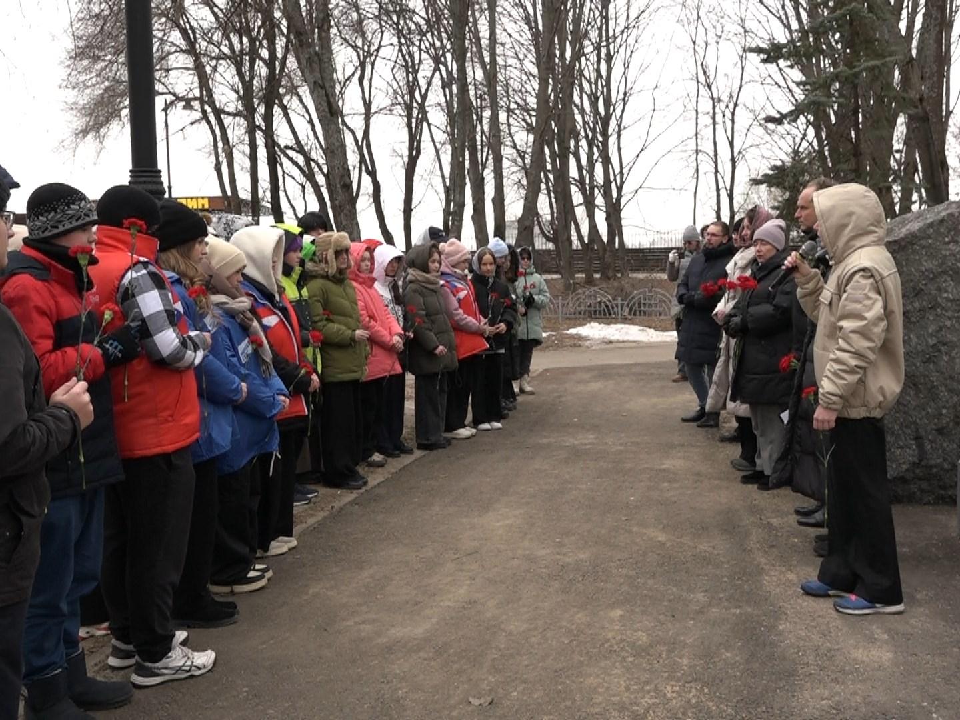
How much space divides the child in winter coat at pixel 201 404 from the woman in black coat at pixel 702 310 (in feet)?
17.1

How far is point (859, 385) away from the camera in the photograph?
4.70m

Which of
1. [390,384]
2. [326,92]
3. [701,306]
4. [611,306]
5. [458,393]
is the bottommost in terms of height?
[458,393]

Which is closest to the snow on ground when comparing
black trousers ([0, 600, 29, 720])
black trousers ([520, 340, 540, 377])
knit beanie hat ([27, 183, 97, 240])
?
black trousers ([520, 340, 540, 377])

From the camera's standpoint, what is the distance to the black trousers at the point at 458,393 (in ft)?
33.1

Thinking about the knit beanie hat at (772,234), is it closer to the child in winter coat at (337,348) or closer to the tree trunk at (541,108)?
the child in winter coat at (337,348)

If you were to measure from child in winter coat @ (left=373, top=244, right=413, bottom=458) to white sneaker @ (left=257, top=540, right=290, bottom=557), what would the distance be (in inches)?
112

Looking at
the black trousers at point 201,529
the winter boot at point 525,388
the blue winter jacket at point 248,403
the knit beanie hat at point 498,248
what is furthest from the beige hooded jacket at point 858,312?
the winter boot at point 525,388

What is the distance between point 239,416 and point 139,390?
1.11 m

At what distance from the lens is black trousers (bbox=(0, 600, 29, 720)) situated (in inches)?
115

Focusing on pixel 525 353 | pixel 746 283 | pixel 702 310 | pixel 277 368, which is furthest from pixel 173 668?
pixel 525 353

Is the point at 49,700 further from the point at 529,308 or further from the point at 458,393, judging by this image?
the point at 529,308

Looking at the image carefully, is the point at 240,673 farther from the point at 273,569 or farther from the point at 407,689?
the point at 273,569

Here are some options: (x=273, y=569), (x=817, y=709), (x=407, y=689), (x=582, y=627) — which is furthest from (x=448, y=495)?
(x=817, y=709)

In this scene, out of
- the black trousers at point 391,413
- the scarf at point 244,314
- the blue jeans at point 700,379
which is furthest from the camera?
the blue jeans at point 700,379
